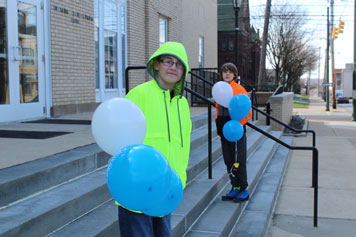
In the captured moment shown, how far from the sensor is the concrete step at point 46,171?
2975 millimetres

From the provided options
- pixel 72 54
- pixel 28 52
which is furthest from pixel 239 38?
pixel 28 52

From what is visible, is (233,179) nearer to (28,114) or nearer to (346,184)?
(346,184)

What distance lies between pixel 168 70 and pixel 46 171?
163 cm

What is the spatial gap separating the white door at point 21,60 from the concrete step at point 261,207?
406cm

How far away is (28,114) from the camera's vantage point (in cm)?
682

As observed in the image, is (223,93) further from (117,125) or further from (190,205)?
(117,125)

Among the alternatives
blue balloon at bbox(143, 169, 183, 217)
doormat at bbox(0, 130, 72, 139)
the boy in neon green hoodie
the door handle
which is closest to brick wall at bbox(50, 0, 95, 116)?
the door handle

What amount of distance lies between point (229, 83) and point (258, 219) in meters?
1.64

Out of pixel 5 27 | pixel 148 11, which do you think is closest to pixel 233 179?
pixel 5 27

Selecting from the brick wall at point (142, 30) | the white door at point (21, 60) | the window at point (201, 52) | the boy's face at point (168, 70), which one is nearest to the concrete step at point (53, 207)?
the boy's face at point (168, 70)

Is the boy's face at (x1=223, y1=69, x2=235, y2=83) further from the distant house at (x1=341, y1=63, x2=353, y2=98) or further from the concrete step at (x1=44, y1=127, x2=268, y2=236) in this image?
the distant house at (x1=341, y1=63, x2=353, y2=98)

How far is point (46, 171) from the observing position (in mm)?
3309

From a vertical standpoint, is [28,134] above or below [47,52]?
below

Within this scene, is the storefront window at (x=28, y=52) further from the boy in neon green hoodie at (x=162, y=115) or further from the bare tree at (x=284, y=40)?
the bare tree at (x=284, y=40)
